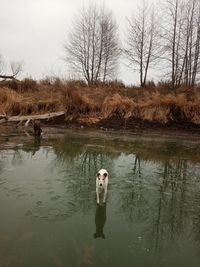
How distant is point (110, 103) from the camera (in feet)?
66.0

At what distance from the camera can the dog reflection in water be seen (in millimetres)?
5504

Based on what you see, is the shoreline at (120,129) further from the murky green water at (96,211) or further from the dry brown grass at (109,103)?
the murky green water at (96,211)

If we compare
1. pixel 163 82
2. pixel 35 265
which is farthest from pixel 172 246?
pixel 163 82

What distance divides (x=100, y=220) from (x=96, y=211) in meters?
0.40

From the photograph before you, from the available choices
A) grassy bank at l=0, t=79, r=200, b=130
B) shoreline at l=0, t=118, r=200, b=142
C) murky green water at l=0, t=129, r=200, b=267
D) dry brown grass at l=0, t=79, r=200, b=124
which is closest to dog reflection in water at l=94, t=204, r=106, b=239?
murky green water at l=0, t=129, r=200, b=267

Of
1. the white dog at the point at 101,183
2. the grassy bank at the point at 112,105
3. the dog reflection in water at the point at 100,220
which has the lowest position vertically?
the dog reflection in water at the point at 100,220

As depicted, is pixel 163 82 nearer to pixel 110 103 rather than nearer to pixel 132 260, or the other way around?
pixel 110 103

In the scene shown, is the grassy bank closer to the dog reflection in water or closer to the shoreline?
the shoreline

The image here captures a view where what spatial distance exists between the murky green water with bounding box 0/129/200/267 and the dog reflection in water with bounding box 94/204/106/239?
2 centimetres

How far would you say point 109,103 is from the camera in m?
20.2

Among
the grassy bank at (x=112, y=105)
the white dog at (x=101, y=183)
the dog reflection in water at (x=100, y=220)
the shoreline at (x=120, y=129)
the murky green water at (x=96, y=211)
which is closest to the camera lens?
the murky green water at (x=96, y=211)

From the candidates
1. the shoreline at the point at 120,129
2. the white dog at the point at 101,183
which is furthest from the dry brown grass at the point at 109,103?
the white dog at the point at 101,183

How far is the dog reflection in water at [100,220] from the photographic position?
5.50 meters

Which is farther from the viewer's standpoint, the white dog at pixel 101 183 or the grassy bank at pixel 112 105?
the grassy bank at pixel 112 105
